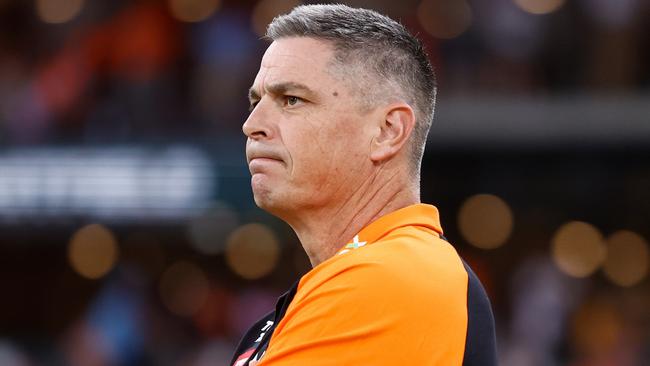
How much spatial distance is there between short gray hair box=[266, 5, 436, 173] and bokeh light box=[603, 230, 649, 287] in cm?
1228

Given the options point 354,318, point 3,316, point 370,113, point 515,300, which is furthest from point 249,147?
point 3,316

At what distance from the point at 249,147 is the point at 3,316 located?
46.1 feet

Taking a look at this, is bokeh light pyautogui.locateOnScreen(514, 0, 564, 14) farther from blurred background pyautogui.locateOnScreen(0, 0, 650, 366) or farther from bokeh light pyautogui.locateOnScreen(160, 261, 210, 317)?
bokeh light pyautogui.locateOnScreen(160, 261, 210, 317)

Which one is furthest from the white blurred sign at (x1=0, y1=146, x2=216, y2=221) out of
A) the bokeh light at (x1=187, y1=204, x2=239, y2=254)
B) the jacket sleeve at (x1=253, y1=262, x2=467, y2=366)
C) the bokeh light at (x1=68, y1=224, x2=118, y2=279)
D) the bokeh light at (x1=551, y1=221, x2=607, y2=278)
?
the jacket sleeve at (x1=253, y1=262, x2=467, y2=366)

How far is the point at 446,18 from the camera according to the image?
1365 centimetres

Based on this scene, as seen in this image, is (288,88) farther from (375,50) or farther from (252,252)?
(252,252)

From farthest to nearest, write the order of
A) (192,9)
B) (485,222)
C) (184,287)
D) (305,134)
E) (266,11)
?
(184,287) → (485,222) → (266,11) → (192,9) → (305,134)

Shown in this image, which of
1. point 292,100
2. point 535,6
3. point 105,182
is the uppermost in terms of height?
point 292,100

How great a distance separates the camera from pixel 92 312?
12562 millimetres

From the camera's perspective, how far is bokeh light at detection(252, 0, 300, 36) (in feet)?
44.6

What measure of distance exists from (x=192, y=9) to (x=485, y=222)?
4660mm

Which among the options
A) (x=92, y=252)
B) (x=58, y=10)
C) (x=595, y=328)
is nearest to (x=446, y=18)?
(x=595, y=328)

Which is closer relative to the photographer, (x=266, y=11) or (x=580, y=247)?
(x=266, y=11)

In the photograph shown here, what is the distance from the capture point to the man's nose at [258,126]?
3100mm
